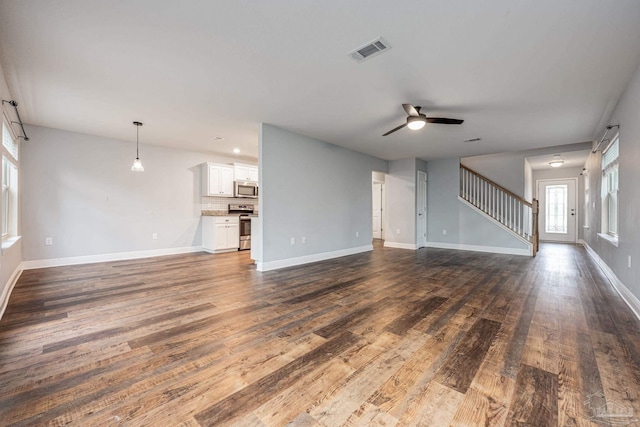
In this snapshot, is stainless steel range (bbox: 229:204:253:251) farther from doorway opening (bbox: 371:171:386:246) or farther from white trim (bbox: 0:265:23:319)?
doorway opening (bbox: 371:171:386:246)

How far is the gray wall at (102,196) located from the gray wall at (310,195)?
2.62 meters

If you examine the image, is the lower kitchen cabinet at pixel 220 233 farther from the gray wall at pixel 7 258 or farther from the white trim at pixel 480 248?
the white trim at pixel 480 248

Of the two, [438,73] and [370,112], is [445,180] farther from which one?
[438,73]

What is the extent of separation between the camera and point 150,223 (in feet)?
20.0

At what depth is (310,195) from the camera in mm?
5520

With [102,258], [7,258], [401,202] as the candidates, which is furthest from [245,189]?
[7,258]

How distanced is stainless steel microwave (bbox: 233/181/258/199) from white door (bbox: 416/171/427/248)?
441 centimetres

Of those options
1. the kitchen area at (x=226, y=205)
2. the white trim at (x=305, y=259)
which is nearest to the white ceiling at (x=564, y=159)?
the white trim at (x=305, y=259)

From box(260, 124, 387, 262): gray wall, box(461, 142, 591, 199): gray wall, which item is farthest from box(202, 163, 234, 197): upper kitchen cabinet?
box(461, 142, 591, 199): gray wall

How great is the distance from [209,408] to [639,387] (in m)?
2.38

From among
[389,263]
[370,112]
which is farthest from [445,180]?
[370,112]

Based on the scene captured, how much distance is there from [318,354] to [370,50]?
8.27ft

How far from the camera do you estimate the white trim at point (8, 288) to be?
2.82 meters

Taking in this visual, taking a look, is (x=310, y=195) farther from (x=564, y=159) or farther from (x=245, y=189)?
(x=564, y=159)
